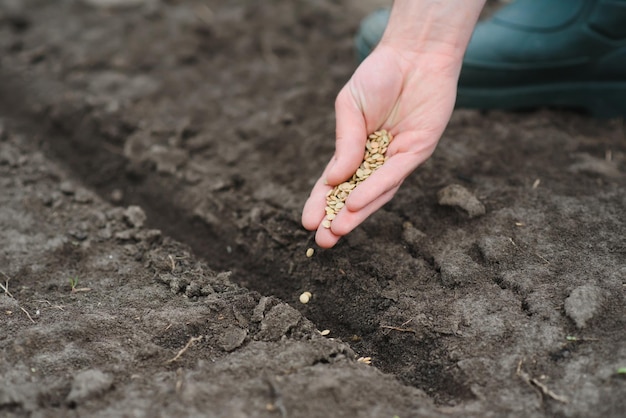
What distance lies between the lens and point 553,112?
2.70 m

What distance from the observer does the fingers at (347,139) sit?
1927 millimetres

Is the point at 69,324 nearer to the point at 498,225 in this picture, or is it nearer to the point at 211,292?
the point at 211,292

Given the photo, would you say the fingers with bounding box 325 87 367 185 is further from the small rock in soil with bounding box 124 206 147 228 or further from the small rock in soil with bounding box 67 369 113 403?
the small rock in soil with bounding box 67 369 113 403

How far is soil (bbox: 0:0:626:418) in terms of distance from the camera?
159 centimetres

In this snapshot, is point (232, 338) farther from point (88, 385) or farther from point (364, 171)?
point (364, 171)

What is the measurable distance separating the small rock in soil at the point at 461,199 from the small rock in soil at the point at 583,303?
43cm

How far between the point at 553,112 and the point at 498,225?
2.92 ft

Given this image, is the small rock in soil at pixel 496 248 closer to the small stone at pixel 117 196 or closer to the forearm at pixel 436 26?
the forearm at pixel 436 26

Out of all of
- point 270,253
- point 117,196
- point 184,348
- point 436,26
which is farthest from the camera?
point 117,196

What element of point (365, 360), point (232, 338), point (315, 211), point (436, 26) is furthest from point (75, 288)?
point (436, 26)

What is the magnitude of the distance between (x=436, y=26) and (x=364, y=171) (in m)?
0.54

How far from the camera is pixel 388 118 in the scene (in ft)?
6.91

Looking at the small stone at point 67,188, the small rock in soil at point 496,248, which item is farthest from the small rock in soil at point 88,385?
the small rock in soil at point 496,248

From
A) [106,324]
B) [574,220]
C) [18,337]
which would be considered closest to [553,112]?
[574,220]
